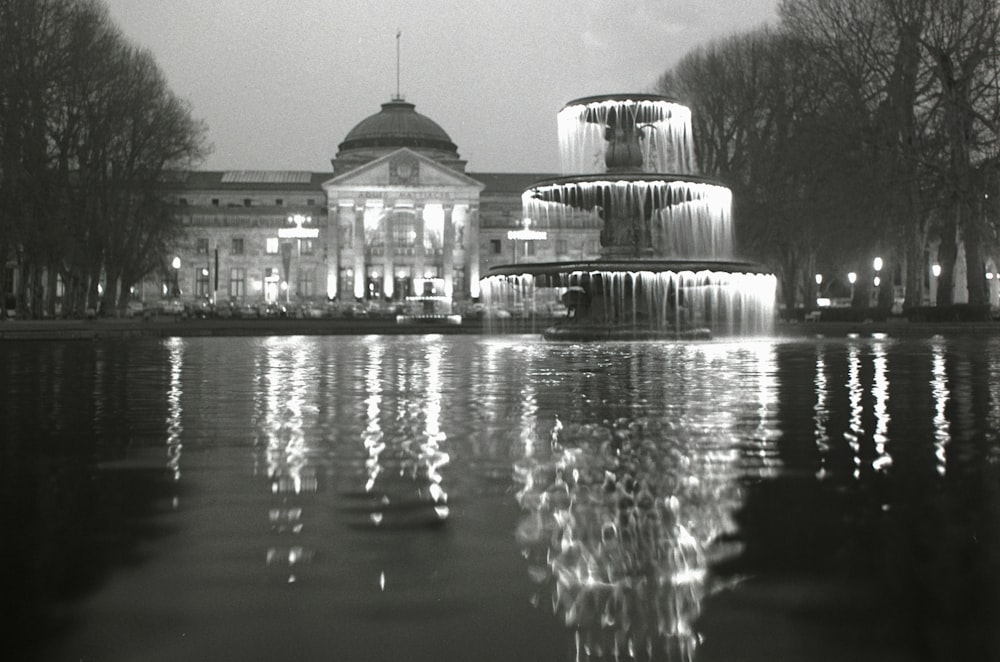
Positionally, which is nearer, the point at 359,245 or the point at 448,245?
the point at 359,245

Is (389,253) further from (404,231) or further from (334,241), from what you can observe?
(334,241)

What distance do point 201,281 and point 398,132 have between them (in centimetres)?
2458

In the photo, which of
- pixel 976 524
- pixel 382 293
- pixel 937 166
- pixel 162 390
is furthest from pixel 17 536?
pixel 382 293

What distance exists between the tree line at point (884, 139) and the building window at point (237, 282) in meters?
68.0

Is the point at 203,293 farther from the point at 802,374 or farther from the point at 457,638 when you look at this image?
the point at 457,638

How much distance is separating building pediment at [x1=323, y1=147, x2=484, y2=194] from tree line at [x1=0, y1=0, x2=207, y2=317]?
4392 cm

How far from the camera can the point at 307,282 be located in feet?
344

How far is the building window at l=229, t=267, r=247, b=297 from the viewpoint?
105m

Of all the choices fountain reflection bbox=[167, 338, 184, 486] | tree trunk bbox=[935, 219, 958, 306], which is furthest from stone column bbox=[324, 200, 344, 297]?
fountain reflection bbox=[167, 338, 184, 486]

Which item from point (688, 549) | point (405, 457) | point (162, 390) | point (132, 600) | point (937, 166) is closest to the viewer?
point (132, 600)

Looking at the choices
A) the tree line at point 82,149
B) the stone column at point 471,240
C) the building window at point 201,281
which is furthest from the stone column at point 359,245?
the tree line at point 82,149

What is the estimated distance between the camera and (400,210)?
336ft

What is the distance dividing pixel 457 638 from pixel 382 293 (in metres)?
99.1

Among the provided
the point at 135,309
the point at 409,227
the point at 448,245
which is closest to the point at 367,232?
the point at 409,227
